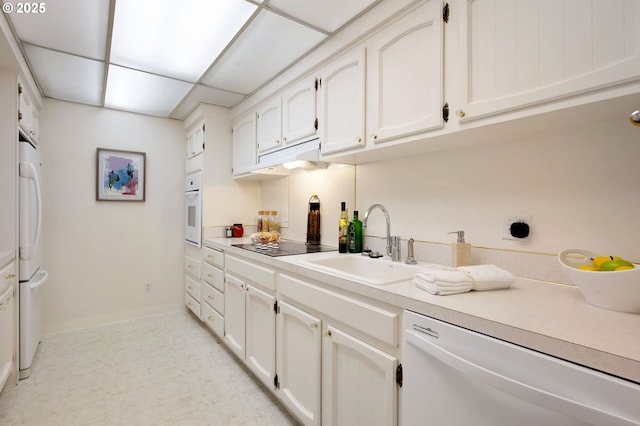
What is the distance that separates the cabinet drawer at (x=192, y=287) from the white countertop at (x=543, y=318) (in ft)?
7.65

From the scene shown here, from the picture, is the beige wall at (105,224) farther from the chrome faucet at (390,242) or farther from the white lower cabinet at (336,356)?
the chrome faucet at (390,242)

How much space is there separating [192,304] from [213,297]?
0.73m

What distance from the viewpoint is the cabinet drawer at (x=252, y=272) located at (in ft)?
6.08

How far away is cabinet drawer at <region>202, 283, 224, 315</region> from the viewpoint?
2.61 meters

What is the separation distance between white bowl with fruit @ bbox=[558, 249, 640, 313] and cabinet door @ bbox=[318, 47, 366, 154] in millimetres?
1088

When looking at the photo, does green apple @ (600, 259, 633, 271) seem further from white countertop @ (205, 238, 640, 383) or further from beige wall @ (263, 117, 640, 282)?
beige wall @ (263, 117, 640, 282)

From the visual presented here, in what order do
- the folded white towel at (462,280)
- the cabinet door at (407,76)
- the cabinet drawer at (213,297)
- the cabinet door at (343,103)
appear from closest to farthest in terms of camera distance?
1. the folded white towel at (462,280)
2. the cabinet door at (407,76)
3. the cabinet door at (343,103)
4. the cabinet drawer at (213,297)

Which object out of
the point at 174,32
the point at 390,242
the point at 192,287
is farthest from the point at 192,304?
the point at 174,32

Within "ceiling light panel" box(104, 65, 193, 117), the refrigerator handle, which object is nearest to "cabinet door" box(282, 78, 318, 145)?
"ceiling light panel" box(104, 65, 193, 117)

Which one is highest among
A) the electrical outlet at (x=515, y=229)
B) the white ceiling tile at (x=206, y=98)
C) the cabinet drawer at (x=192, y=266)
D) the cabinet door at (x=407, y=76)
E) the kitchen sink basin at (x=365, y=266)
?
the white ceiling tile at (x=206, y=98)

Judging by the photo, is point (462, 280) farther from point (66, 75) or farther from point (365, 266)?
point (66, 75)

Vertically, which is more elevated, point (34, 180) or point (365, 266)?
point (34, 180)

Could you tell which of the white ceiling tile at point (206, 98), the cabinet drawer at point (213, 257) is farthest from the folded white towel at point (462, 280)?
the white ceiling tile at point (206, 98)

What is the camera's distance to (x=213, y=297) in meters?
2.77
